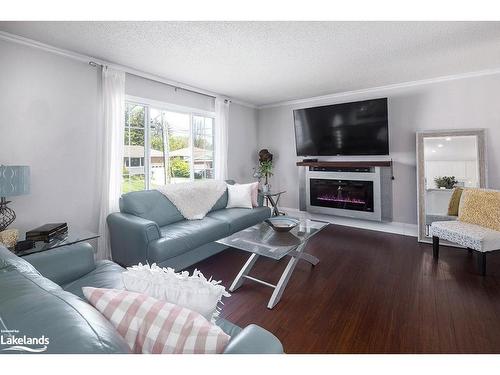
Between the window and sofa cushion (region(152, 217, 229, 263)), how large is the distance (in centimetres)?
101

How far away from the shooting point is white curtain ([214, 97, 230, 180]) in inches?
181

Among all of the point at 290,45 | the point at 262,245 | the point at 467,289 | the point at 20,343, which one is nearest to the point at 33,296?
the point at 20,343

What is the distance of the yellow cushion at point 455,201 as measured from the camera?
335 centimetres

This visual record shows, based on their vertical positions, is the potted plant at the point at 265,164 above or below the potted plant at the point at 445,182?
above

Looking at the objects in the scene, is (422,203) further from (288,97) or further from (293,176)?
(288,97)

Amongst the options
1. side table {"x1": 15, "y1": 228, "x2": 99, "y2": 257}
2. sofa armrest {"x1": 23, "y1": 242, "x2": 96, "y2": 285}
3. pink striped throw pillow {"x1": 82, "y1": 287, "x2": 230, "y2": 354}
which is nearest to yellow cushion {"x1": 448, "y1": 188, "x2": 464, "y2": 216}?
pink striped throw pillow {"x1": 82, "y1": 287, "x2": 230, "y2": 354}

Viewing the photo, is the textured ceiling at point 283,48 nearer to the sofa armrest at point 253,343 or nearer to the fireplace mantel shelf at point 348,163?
the fireplace mantel shelf at point 348,163

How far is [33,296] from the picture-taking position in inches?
29.8

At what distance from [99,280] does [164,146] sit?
8.47 ft

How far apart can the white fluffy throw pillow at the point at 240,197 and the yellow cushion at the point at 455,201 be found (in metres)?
2.75

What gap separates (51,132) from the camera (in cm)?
263

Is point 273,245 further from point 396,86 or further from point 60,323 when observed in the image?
point 396,86

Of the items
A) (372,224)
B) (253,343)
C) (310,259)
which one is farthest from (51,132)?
(372,224)
